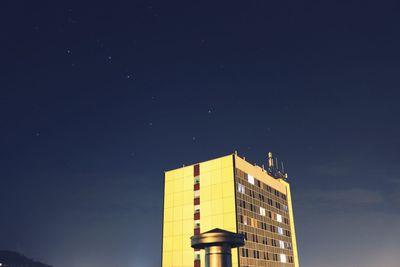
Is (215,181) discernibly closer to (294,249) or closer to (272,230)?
(272,230)

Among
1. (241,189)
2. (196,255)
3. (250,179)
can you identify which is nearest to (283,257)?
(250,179)

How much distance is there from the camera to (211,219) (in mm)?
64375

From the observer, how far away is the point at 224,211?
207 ft

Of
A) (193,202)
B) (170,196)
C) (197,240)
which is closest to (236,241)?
(197,240)

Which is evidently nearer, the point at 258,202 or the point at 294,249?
the point at 258,202

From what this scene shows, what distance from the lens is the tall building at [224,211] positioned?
62656mm

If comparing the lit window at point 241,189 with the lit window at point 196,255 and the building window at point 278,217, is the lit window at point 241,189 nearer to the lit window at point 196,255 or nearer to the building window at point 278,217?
the lit window at point 196,255

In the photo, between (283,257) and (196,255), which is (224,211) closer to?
(196,255)

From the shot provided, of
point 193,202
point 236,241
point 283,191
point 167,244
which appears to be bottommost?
point 236,241

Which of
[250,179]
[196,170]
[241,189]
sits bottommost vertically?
[241,189]

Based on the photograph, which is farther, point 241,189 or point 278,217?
point 278,217

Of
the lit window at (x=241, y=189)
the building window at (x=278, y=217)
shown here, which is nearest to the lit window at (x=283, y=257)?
the building window at (x=278, y=217)

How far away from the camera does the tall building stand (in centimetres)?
6266

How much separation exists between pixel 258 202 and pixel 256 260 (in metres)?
12.2
